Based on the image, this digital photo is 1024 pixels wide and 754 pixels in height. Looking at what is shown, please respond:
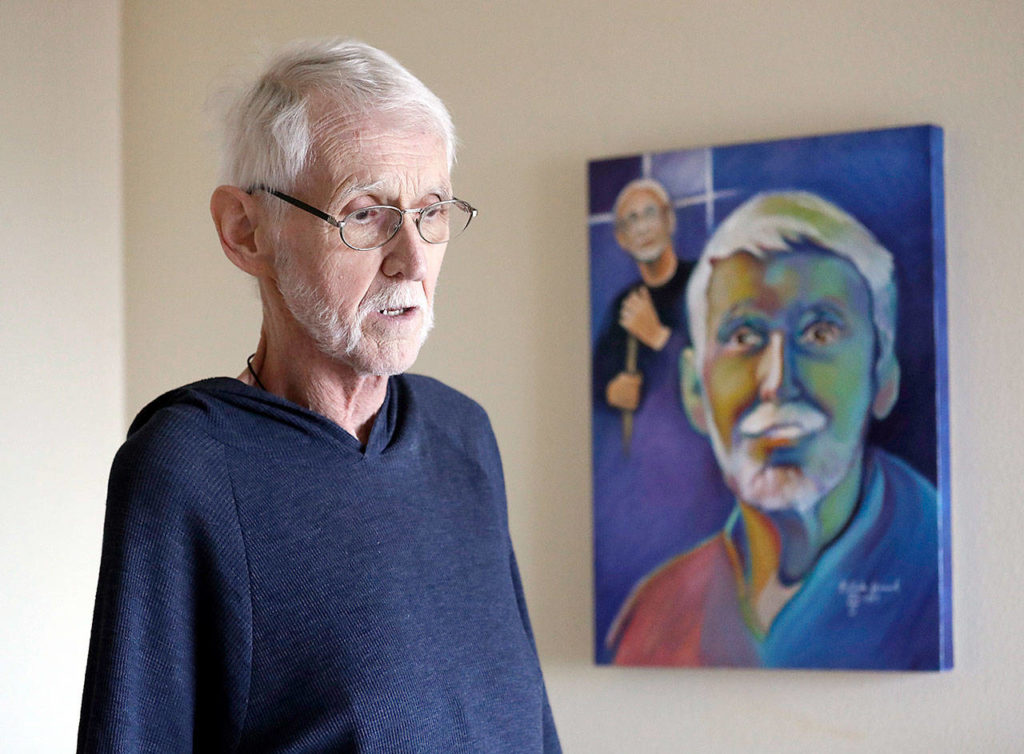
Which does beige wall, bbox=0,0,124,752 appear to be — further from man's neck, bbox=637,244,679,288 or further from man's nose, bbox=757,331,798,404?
man's nose, bbox=757,331,798,404

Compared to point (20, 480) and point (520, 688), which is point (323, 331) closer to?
point (520, 688)

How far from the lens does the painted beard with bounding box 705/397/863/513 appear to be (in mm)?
1968

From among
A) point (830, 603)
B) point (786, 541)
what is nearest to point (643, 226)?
point (786, 541)

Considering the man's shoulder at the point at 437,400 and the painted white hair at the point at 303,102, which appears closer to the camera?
the painted white hair at the point at 303,102

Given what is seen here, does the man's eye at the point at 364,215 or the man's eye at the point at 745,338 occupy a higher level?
the man's eye at the point at 364,215

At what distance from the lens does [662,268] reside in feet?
6.91

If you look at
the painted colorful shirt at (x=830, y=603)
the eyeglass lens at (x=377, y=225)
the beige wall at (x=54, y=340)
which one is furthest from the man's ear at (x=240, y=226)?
the beige wall at (x=54, y=340)

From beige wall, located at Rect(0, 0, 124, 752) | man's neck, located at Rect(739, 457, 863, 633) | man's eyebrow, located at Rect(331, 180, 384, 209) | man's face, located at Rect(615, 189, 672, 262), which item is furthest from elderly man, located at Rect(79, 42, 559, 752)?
beige wall, located at Rect(0, 0, 124, 752)

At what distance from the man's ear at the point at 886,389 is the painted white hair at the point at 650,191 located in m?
0.46

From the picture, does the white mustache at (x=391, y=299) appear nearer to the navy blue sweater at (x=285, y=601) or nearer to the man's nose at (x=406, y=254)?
the man's nose at (x=406, y=254)

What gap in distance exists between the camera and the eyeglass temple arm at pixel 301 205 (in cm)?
113

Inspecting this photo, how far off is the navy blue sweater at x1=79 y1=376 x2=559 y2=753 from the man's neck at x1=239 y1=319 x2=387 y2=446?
3cm

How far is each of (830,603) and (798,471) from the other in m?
0.24
